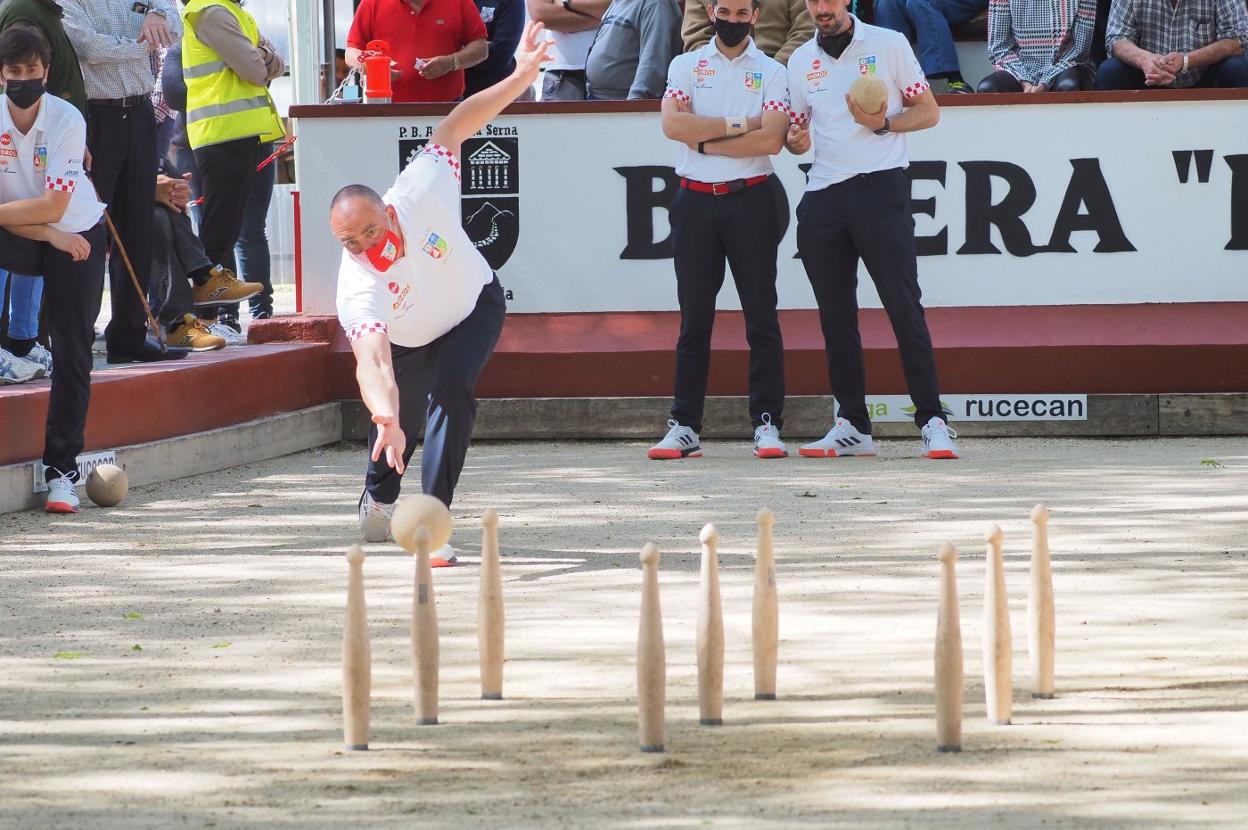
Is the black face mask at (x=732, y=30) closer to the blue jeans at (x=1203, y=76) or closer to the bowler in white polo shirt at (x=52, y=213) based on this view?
the blue jeans at (x=1203, y=76)

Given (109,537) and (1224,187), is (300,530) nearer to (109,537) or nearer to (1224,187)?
(109,537)

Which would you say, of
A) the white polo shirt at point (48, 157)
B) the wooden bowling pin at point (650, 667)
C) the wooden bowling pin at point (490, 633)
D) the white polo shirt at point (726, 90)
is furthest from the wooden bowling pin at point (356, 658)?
the white polo shirt at point (726, 90)

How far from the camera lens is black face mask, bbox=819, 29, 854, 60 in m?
9.93

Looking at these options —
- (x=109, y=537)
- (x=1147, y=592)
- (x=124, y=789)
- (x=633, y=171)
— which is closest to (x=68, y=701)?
(x=124, y=789)

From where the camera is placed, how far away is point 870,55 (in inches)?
391

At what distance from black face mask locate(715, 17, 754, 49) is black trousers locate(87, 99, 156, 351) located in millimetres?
3189

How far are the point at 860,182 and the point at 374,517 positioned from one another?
3.43m

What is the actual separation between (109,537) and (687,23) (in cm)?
484

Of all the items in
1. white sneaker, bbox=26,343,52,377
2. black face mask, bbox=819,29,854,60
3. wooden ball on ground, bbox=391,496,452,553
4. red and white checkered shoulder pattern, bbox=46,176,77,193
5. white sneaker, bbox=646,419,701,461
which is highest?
black face mask, bbox=819,29,854,60

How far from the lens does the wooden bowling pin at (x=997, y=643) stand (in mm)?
4965

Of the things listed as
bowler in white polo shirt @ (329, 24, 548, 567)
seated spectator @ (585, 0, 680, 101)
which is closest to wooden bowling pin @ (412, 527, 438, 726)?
bowler in white polo shirt @ (329, 24, 548, 567)

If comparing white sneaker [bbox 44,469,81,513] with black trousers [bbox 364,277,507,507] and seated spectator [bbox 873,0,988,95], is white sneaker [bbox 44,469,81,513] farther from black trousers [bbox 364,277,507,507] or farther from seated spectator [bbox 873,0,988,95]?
seated spectator [bbox 873,0,988,95]

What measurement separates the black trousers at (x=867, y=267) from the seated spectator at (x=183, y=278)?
140 inches

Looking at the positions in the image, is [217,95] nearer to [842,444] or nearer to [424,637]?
[842,444]
